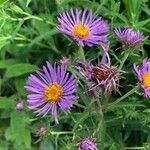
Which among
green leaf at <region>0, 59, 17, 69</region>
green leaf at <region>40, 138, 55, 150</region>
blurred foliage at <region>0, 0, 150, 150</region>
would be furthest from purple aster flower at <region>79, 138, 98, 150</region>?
green leaf at <region>0, 59, 17, 69</region>

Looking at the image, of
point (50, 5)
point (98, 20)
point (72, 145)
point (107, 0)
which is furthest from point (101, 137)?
point (50, 5)

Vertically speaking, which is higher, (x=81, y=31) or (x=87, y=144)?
(x=81, y=31)

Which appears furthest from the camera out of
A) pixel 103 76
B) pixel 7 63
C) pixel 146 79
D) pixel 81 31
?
pixel 7 63

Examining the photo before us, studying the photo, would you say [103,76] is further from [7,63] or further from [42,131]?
[7,63]

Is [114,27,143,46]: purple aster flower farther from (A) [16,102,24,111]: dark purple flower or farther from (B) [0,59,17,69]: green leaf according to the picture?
(B) [0,59,17,69]: green leaf

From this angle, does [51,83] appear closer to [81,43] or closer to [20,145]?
[81,43]

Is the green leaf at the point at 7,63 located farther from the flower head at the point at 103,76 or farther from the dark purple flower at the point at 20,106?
the flower head at the point at 103,76

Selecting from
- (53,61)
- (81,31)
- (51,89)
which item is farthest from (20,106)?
(53,61)
